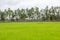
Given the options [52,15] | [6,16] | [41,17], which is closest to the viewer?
[52,15]

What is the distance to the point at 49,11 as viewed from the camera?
60156mm

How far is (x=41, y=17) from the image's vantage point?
63.6 m

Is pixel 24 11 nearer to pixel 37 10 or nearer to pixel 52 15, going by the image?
pixel 37 10

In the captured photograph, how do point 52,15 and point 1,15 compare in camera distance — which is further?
point 1,15

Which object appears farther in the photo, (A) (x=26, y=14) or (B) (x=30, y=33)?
(A) (x=26, y=14)

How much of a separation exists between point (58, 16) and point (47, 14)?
4.43m

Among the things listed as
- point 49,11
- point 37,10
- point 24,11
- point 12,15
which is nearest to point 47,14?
point 49,11

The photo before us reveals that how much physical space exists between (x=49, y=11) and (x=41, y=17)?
5.00 metres

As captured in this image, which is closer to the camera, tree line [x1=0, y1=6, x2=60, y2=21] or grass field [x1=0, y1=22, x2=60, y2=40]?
grass field [x1=0, y1=22, x2=60, y2=40]

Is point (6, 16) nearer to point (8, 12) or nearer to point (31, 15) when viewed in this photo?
point (8, 12)

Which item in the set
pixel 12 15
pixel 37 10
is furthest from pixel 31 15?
pixel 12 15

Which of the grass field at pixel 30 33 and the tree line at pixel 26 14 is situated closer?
the grass field at pixel 30 33

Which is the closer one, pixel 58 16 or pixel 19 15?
pixel 58 16

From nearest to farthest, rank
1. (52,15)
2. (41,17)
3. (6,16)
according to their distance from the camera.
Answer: (52,15) → (41,17) → (6,16)
